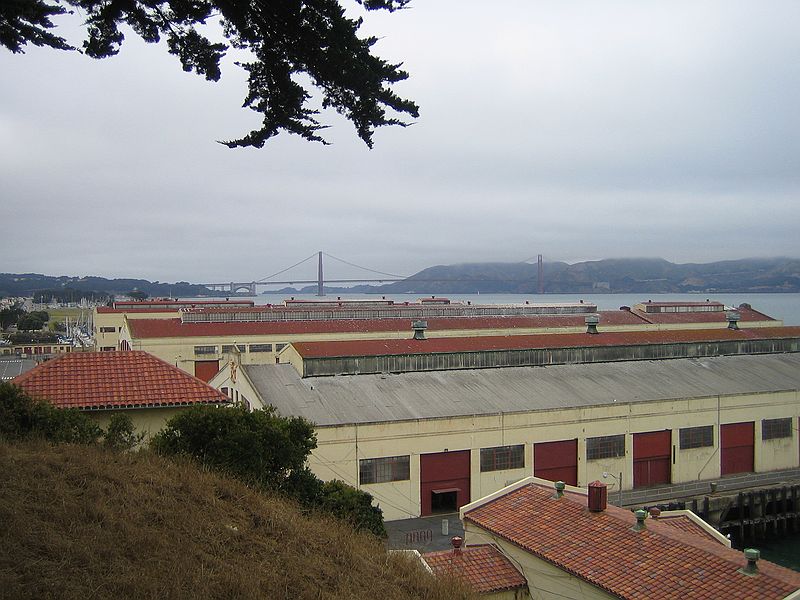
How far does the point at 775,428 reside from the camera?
32.6m

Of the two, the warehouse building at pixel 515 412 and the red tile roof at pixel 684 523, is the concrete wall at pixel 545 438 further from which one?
the red tile roof at pixel 684 523

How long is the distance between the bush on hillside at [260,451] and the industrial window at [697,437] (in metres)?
17.7

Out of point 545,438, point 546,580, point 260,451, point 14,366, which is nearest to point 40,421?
point 260,451

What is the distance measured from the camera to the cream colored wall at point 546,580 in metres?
14.2

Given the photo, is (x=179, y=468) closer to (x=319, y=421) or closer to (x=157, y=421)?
(x=157, y=421)

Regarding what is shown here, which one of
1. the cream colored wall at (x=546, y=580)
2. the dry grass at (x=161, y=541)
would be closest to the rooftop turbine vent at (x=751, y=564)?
the cream colored wall at (x=546, y=580)

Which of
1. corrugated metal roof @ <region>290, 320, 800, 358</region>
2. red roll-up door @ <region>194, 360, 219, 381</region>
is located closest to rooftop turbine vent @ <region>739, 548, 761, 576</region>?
corrugated metal roof @ <region>290, 320, 800, 358</region>

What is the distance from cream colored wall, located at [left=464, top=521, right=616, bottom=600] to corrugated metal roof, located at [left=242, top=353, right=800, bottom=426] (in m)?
10.3

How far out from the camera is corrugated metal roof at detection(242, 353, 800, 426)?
2706 cm

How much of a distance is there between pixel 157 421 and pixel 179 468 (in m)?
4.93

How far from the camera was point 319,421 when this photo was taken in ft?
83.1

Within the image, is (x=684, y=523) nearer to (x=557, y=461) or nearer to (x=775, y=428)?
(x=557, y=461)

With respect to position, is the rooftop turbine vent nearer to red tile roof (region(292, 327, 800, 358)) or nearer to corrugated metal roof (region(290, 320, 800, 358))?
corrugated metal roof (region(290, 320, 800, 358))

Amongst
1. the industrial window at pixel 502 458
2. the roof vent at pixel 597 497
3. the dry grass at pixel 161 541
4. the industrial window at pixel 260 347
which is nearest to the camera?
the dry grass at pixel 161 541
